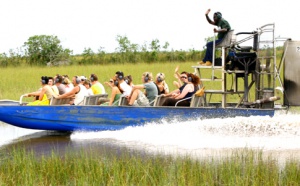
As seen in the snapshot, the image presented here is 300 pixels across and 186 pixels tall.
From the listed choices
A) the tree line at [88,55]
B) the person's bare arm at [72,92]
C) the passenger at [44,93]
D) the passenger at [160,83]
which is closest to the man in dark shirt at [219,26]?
the passenger at [160,83]

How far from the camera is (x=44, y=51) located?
37875mm

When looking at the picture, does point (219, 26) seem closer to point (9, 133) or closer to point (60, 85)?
point (60, 85)

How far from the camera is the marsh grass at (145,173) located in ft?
25.9

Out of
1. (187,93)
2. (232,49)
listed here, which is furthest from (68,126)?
(232,49)

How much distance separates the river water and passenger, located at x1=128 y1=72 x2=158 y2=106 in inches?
21.5

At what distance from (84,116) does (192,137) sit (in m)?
2.33

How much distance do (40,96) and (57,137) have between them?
39.0 inches

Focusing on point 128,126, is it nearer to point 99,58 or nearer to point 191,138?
point 191,138

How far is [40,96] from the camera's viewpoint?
48.3 ft

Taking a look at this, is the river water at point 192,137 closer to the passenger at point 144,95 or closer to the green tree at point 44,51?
the passenger at point 144,95

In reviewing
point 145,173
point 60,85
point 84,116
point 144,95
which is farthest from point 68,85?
point 145,173

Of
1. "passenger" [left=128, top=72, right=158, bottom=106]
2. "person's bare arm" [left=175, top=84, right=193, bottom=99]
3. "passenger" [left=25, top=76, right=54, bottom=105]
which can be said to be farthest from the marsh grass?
"passenger" [left=25, top=76, right=54, bottom=105]

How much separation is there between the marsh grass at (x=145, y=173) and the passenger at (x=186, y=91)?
455 cm

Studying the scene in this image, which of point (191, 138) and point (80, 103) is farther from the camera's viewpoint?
point (80, 103)
